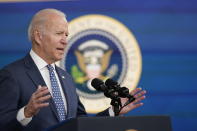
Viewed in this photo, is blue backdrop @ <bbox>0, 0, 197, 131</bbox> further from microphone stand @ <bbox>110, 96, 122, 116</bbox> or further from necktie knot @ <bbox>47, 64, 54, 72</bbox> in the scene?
microphone stand @ <bbox>110, 96, 122, 116</bbox>

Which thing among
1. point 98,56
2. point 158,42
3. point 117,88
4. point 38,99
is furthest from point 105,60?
point 38,99

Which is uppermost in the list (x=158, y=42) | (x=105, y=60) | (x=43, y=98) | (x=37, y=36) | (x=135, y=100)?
A: (x=37, y=36)

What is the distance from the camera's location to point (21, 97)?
2.93 metres

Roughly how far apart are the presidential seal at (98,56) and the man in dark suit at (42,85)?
0.92 metres

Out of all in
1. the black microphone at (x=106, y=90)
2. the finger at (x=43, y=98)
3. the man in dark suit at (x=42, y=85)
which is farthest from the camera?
the man in dark suit at (x=42, y=85)

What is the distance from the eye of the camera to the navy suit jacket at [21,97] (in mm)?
2807

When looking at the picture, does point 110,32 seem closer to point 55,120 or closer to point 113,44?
point 113,44

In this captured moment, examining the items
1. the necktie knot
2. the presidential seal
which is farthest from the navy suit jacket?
the presidential seal

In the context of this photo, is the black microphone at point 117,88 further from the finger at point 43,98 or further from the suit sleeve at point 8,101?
the suit sleeve at point 8,101

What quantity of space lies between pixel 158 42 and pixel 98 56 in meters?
0.52

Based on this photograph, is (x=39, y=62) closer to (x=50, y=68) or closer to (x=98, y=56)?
(x=50, y=68)

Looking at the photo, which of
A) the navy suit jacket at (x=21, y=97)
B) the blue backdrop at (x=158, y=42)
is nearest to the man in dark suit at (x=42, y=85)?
the navy suit jacket at (x=21, y=97)

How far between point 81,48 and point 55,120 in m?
1.40

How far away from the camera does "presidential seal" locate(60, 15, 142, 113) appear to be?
168 inches
